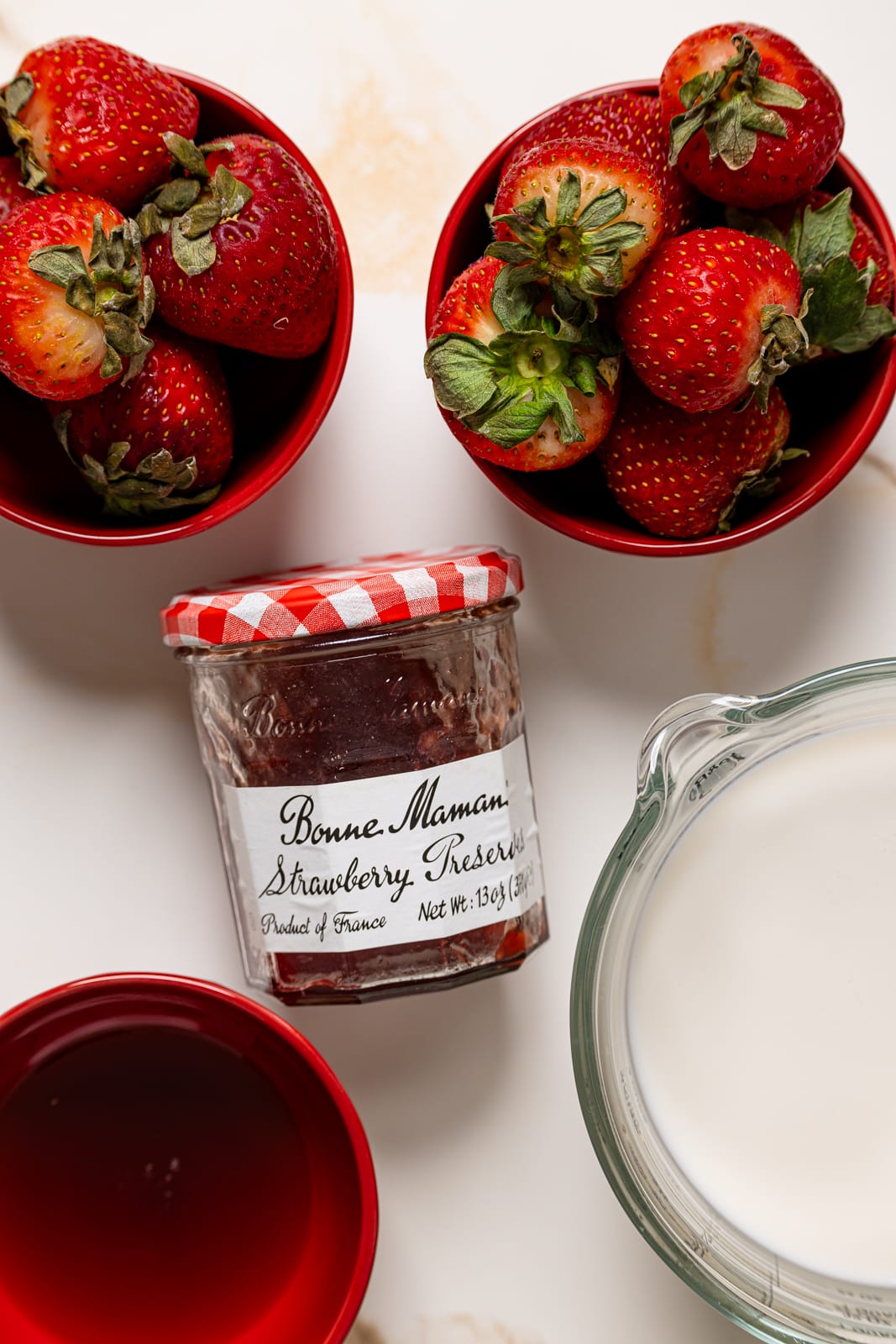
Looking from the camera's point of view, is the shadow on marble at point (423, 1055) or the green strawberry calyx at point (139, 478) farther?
the shadow on marble at point (423, 1055)

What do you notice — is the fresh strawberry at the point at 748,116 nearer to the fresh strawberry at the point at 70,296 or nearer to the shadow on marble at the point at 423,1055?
the fresh strawberry at the point at 70,296

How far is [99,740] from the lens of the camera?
901mm

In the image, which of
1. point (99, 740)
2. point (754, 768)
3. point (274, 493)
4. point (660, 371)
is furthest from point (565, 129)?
point (99, 740)

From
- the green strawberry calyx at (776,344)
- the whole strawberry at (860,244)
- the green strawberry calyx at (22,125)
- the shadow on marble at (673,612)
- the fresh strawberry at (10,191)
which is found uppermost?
the green strawberry calyx at (22,125)

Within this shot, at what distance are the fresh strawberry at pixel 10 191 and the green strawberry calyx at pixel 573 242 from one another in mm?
315

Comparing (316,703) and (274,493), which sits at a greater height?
(274,493)


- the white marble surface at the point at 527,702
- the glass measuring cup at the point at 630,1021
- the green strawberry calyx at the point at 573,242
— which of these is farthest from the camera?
the white marble surface at the point at 527,702

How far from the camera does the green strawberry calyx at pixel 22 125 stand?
71 cm

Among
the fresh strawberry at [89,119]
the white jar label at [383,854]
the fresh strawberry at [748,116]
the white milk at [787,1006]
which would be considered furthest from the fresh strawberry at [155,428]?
the white milk at [787,1006]

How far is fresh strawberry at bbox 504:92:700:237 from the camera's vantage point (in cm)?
72

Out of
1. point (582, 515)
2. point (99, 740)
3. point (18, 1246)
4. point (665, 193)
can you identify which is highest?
point (665, 193)

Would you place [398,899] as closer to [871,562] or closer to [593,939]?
[593,939]

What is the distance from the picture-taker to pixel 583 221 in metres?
0.66

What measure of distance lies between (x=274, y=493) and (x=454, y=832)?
0.32 metres
